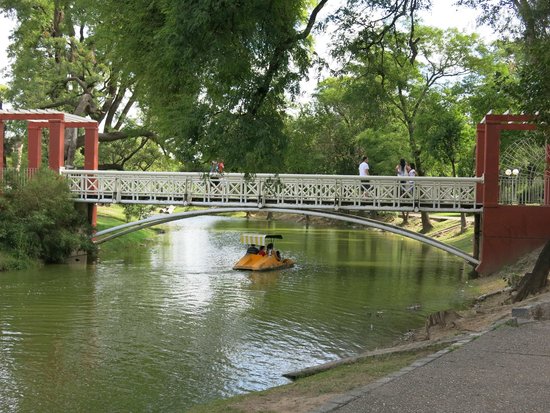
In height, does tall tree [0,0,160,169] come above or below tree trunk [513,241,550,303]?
above

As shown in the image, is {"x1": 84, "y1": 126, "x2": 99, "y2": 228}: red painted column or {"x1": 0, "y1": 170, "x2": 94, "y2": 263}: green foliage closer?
{"x1": 0, "y1": 170, "x2": 94, "y2": 263}: green foliage

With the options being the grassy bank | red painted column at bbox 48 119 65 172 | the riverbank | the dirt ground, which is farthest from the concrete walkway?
the grassy bank

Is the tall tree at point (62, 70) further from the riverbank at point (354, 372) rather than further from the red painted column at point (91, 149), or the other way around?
the riverbank at point (354, 372)

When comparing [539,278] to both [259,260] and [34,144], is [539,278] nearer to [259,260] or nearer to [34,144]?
[259,260]

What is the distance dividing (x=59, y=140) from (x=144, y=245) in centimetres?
1082

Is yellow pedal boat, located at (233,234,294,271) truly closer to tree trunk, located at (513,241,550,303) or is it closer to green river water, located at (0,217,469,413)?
green river water, located at (0,217,469,413)

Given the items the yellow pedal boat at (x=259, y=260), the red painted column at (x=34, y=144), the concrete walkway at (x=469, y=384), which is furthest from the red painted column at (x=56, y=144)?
the concrete walkway at (x=469, y=384)

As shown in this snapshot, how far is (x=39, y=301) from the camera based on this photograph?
17484mm

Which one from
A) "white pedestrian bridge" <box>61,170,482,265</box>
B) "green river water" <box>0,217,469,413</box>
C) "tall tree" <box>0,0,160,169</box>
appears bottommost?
"green river water" <box>0,217,469,413</box>

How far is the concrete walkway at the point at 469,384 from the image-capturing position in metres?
5.75

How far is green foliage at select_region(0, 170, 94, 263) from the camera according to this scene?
2348 centimetres

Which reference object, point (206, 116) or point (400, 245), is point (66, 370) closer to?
point (206, 116)

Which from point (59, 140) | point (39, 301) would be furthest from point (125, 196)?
point (39, 301)

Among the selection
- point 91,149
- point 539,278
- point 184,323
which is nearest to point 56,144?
point 91,149
